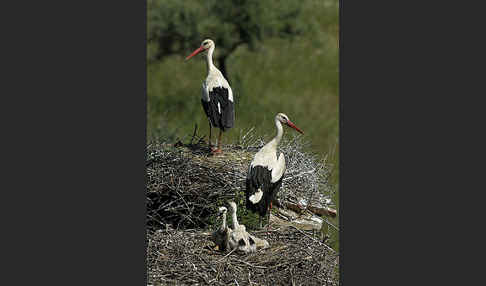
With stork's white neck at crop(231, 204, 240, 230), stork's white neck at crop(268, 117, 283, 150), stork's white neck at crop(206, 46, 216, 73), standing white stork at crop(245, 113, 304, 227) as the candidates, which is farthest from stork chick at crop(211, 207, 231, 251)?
stork's white neck at crop(206, 46, 216, 73)

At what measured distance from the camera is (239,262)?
6.32 metres

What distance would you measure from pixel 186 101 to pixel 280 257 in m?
1.80

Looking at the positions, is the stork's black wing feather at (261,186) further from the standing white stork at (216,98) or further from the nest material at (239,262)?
the standing white stork at (216,98)

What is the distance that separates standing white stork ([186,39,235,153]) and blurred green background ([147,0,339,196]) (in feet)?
0.35

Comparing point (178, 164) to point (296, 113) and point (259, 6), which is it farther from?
point (259, 6)

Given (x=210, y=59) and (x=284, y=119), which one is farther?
(x=210, y=59)

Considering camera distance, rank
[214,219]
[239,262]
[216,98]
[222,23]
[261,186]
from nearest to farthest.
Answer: [239,262], [261,186], [216,98], [214,219], [222,23]

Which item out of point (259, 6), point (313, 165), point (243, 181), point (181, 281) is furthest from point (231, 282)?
point (259, 6)

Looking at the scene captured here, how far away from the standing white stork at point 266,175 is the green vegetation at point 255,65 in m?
0.29

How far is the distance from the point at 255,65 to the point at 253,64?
3 centimetres

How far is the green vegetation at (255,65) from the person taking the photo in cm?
691

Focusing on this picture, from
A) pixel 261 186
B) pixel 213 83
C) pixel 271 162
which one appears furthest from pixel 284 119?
pixel 213 83

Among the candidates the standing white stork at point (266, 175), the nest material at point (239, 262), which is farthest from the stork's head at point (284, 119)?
the nest material at point (239, 262)

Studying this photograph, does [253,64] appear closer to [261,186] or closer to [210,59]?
[210,59]
